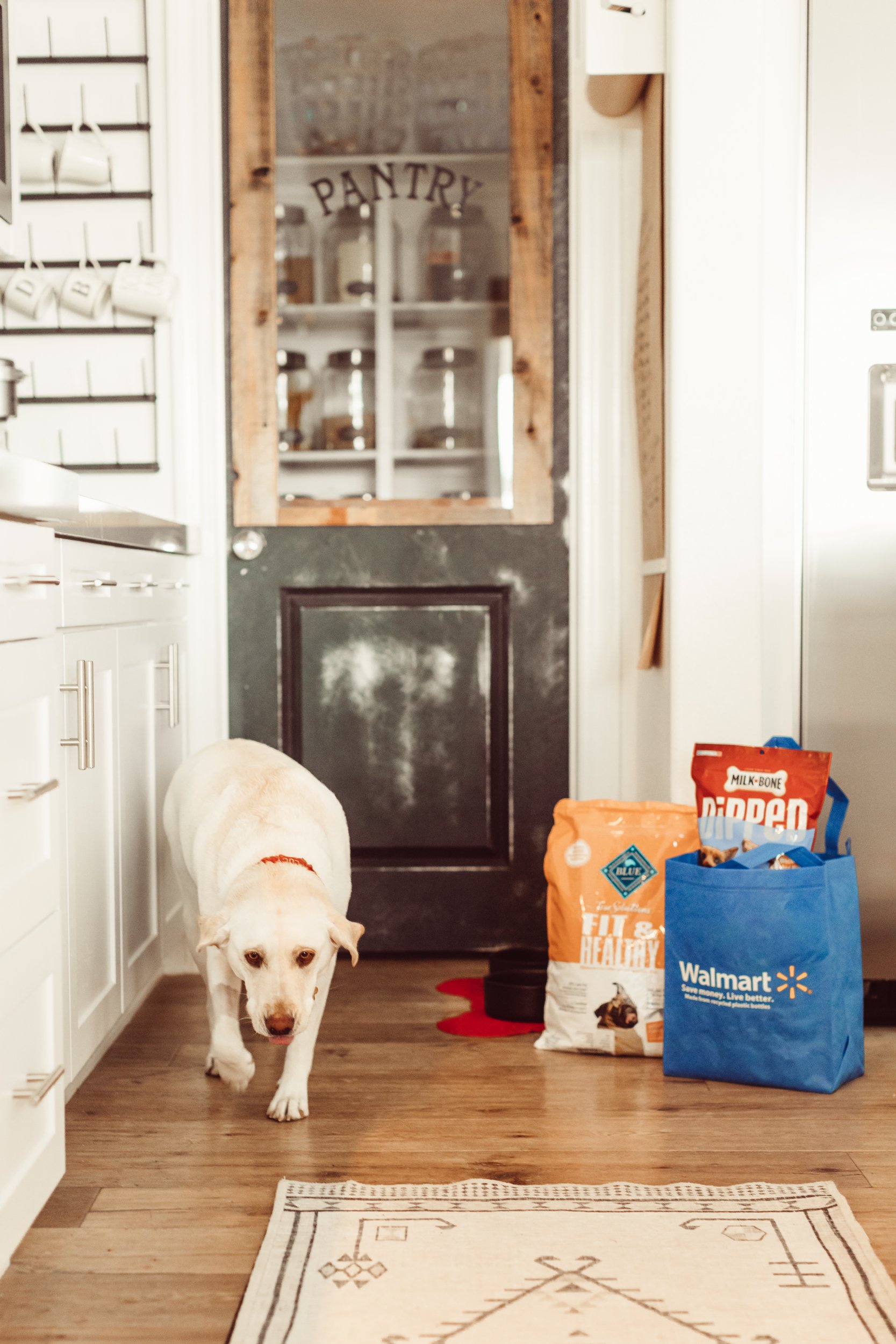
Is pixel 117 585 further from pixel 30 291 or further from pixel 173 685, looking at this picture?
pixel 30 291

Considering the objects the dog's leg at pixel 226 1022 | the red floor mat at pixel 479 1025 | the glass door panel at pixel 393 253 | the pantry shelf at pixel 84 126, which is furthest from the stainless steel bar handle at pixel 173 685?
the pantry shelf at pixel 84 126

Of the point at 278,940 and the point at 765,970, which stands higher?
the point at 278,940

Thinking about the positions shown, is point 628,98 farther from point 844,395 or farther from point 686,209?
point 844,395

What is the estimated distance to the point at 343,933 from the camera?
5.88ft

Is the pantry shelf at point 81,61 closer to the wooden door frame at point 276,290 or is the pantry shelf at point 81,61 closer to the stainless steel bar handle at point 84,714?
the wooden door frame at point 276,290

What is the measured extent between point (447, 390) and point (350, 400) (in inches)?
8.8

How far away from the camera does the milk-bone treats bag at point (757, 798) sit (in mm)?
2084

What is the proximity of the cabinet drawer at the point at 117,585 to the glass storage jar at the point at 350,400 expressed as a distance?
47 cm

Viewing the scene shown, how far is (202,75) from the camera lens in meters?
2.82

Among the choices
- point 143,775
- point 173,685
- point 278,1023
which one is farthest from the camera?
point 173,685

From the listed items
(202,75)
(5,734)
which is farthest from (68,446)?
(5,734)

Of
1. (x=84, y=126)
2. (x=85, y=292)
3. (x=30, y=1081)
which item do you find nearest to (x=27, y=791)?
(x=30, y=1081)

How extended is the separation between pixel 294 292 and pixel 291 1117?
1824mm

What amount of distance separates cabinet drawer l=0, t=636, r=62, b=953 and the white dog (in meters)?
0.32
